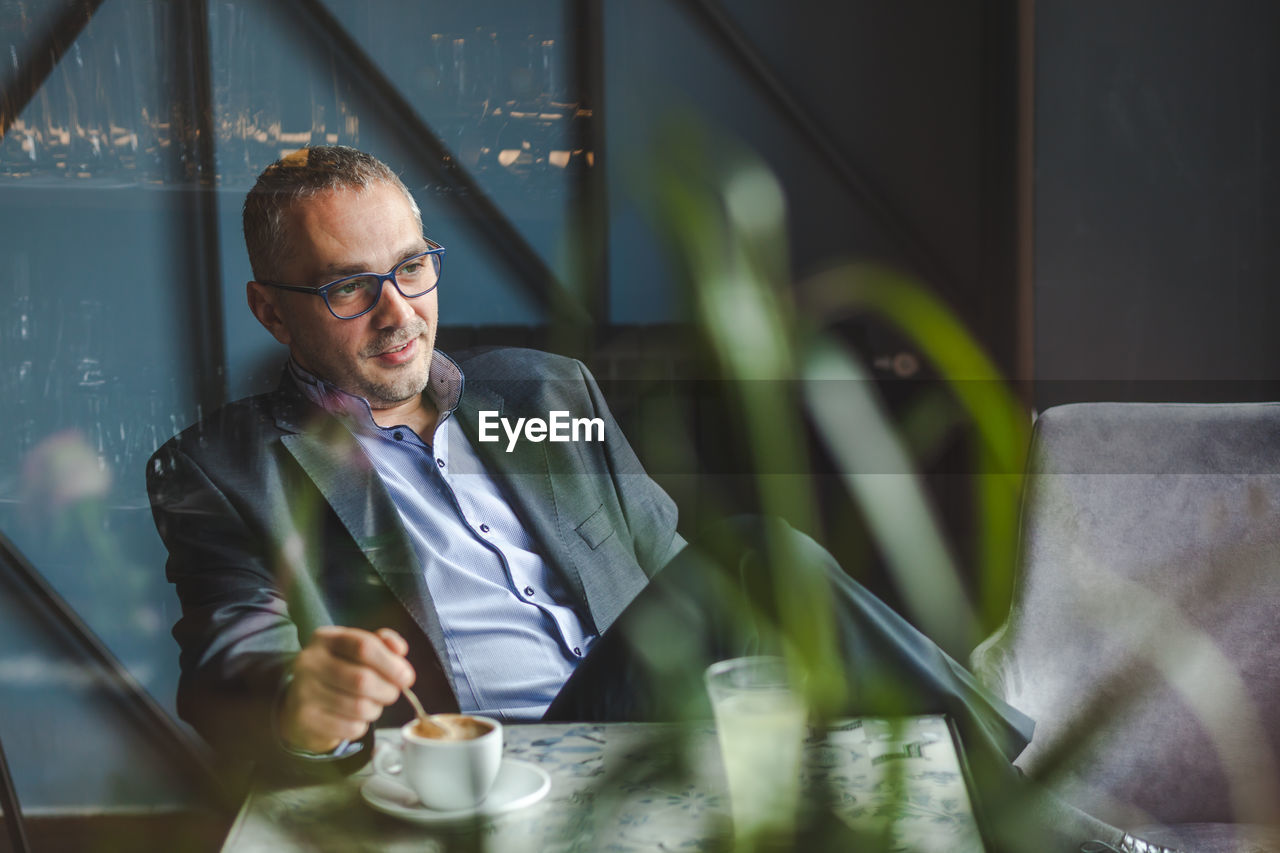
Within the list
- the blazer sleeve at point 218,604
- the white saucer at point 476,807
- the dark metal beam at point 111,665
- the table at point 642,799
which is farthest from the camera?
the dark metal beam at point 111,665

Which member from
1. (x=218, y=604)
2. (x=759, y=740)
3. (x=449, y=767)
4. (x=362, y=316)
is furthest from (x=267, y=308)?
(x=759, y=740)

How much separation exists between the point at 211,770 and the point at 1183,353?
1.31 meters

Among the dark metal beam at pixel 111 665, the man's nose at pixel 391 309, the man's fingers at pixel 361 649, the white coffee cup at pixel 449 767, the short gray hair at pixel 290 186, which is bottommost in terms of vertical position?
the dark metal beam at pixel 111 665

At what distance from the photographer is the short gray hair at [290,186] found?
0.97m

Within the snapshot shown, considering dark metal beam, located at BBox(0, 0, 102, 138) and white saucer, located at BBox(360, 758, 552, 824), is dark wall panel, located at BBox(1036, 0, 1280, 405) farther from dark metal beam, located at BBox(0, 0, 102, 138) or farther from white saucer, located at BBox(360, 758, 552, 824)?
dark metal beam, located at BBox(0, 0, 102, 138)

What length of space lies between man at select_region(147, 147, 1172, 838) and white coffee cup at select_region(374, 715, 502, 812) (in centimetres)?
26

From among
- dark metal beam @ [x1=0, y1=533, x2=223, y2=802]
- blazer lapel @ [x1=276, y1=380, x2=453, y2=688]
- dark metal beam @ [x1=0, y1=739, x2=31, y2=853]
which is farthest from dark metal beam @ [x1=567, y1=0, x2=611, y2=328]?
→ dark metal beam @ [x1=0, y1=739, x2=31, y2=853]

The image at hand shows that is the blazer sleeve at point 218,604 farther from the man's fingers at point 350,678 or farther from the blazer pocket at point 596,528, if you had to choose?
the blazer pocket at point 596,528

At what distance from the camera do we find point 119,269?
0.98 metres

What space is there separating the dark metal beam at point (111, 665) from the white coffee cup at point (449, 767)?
607 mm

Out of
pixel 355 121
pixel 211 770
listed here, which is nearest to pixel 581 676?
pixel 211 770

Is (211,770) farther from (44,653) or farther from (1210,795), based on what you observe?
(1210,795)

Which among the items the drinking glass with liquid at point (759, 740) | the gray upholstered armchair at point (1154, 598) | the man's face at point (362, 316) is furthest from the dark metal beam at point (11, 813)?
the gray upholstered armchair at point (1154, 598)

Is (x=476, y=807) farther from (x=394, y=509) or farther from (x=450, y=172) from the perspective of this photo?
(x=450, y=172)
